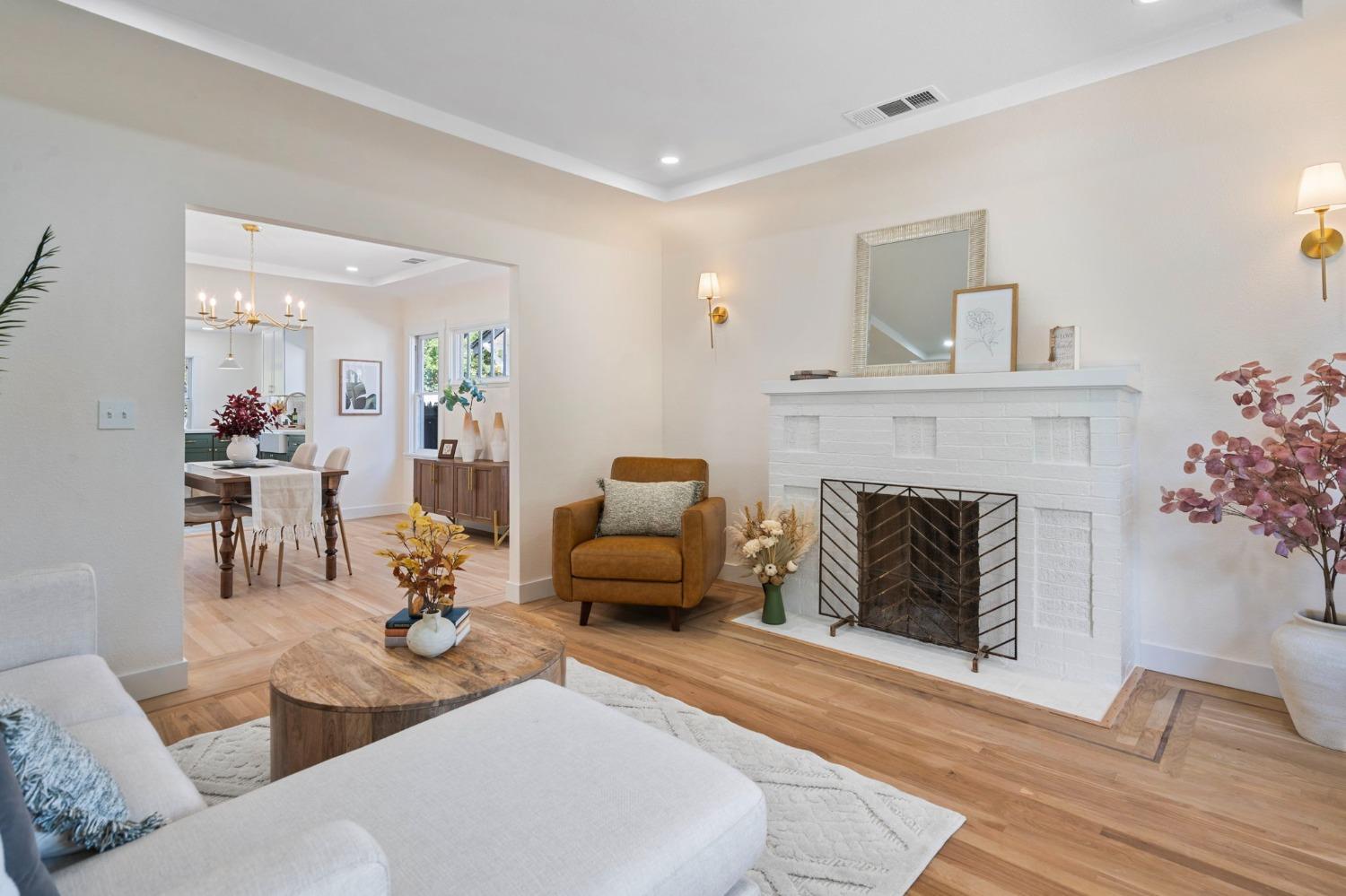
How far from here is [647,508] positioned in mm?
3975

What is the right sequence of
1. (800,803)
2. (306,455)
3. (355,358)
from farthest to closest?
(355,358) → (306,455) → (800,803)

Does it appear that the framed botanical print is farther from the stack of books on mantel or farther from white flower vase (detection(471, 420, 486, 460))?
white flower vase (detection(471, 420, 486, 460))

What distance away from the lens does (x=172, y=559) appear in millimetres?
2902

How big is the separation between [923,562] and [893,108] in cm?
223

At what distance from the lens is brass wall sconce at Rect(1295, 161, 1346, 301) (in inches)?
101

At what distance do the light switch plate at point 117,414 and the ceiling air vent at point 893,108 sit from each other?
11.1 ft

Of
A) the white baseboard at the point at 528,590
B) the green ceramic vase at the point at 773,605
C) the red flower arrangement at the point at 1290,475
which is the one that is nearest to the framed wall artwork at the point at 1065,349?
the red flower arrangement at the point at 1290,475

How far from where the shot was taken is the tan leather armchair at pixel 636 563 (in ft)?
11.8


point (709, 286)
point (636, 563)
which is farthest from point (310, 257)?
point (636, 563)

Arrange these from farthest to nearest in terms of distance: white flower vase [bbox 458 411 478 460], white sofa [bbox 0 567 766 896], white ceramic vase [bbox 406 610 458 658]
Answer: white flower vase [bbox 458 411 478 460] → white ceramic vase [bbox 406 610 458 658] → white sofa [bbox 0 567 766 896]

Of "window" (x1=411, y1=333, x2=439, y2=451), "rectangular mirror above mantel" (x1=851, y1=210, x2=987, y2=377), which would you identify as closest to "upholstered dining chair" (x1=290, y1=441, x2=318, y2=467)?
"window" (x1=411, y1=333, x2=439, y2=451)

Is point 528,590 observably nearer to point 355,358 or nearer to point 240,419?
point 240,419

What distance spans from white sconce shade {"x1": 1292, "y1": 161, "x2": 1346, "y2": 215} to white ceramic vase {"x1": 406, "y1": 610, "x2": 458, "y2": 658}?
11.4 feet

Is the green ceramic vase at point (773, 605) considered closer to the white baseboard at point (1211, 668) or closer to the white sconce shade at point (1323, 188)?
the white baseboard at point (1211, 668)
